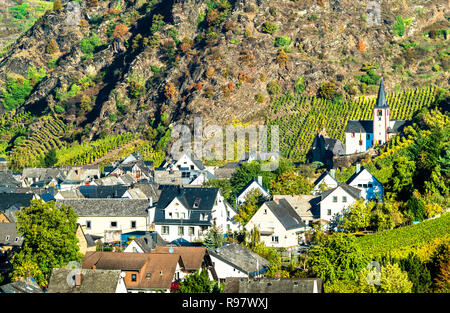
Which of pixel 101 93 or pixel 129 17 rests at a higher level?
pixel 129 17

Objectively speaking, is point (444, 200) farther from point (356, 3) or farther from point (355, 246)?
point (356, 3)

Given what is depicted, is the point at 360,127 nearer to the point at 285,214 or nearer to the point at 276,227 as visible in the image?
the point at 285,214

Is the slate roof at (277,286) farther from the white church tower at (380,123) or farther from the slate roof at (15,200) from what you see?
the white church tower at (380,123)

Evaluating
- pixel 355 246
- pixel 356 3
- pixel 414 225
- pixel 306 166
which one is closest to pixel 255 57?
pixel 356 3

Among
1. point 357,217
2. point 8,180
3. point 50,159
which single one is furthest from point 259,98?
point 357,217

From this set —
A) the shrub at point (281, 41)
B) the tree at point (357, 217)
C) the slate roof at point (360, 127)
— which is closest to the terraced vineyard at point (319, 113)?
the slate roof at point (360, 127)

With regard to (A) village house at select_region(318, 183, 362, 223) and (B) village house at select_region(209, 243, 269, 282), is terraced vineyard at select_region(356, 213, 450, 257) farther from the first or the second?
(A) village house at select_region(318, 183, 362, 223)
